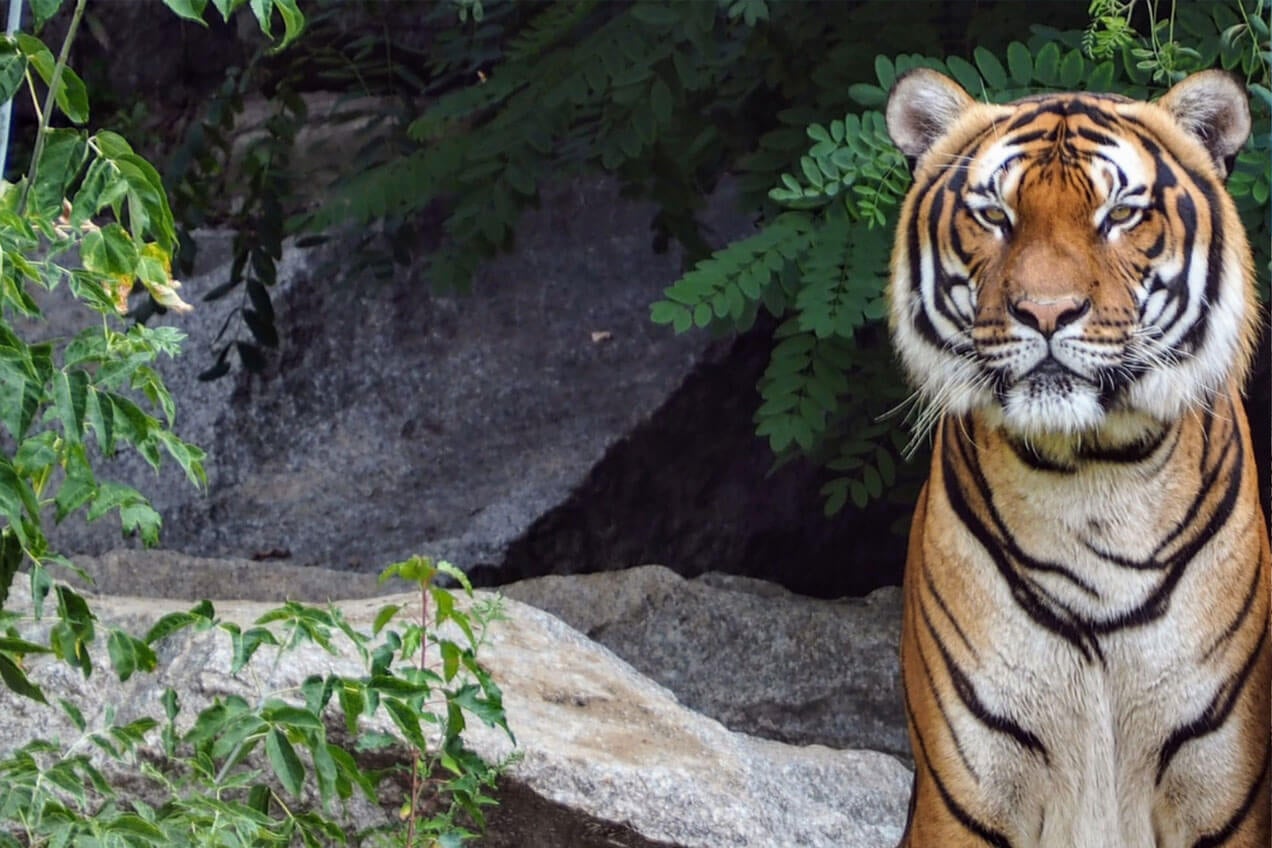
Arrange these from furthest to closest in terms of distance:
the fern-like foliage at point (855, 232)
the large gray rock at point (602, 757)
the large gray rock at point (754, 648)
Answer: the large gray rock at point (754, 648) → the fern-like foliage at point (855, 232) → the large gray rock at point (602, 757)

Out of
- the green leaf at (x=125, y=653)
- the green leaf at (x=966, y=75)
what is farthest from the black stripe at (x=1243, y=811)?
the green leaf at (x=966, y=75)

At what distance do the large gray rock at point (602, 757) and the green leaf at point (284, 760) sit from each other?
80cm

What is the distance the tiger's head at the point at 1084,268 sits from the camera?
2219 millimetres

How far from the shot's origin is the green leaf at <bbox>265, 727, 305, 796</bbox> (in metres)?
2.35

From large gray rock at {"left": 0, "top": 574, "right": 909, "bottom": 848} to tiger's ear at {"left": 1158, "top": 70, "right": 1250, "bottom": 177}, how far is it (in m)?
1.65

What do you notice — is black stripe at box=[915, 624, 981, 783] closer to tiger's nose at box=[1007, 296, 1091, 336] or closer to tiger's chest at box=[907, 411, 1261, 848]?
tiger's chest at box=[907, 411, 1261, 848]

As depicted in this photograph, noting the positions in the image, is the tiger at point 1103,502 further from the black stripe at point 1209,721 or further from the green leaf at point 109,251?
the green leaf at point 109,251

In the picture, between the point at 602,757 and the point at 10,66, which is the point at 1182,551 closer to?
the point at 602,757

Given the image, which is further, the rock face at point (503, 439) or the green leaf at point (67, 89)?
the rock face at point (503, 439)

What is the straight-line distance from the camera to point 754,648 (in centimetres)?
483

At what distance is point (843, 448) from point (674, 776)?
5.30 ft

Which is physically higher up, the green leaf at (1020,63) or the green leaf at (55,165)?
the green leaf at (1020,63)

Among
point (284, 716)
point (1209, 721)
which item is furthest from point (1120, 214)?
point (284, 716)

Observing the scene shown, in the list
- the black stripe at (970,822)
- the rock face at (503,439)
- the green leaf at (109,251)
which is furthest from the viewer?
the rock face at (503,439)
